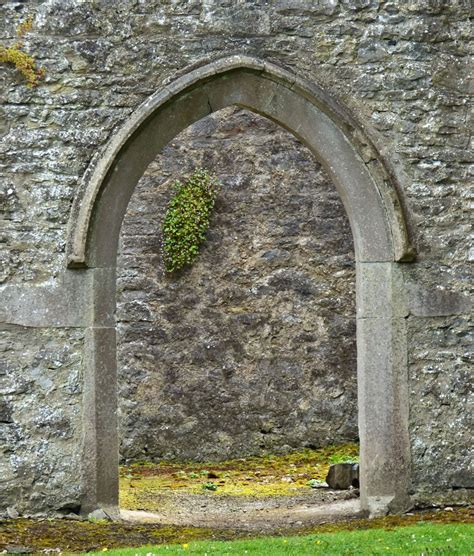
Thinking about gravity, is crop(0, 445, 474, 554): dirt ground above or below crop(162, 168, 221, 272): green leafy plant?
below

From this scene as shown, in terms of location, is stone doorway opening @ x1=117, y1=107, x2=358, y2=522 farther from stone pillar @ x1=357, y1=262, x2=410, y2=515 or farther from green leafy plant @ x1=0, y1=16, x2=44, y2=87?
green leafy plant @ x1=0, y1=16, x2=44, y2=87

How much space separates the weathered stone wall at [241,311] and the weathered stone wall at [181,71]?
3943 mm

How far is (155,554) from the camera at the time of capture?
595 centimetres

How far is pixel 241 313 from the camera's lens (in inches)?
451

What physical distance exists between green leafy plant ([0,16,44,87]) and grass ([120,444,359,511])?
11.0 ft

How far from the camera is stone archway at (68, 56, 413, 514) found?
24.1 ft

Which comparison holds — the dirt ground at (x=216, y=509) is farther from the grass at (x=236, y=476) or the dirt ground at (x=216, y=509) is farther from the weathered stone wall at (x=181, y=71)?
the weathered stone wall at (x=181, y=71)

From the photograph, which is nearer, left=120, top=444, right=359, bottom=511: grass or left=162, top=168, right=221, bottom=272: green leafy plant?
left=120, top=444, right=359, bottom=511: grass

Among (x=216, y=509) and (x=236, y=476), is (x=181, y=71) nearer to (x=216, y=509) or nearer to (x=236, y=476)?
(x=216, y=509)

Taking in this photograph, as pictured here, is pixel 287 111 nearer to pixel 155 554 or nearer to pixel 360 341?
pixel 360 341

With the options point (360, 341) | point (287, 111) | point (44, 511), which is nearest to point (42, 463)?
point (44, 511)

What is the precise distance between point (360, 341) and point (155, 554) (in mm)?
2325

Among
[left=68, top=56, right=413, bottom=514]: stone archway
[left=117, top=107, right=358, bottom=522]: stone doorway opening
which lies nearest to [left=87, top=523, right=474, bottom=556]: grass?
[left=68, top=56, right=413, bottom=514]: stone archway

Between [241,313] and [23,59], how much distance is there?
15.4 feet
